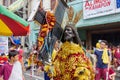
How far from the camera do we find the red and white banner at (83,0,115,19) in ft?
56.0

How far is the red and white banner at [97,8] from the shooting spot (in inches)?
672

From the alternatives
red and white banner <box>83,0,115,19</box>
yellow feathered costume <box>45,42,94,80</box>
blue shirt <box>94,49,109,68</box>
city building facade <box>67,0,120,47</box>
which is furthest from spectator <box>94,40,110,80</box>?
red and white banner <box>83,0,115,19</box>

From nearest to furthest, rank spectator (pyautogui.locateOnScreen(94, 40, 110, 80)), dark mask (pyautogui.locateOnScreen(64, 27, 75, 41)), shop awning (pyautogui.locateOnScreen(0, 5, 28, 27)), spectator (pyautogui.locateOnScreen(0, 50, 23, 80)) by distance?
dark mask (pyautogui.locateOnScreen(64, 27, 75, 41))
shop awning (pyautogui.locateOnScreen(0, 5, 28, 27))
spectator (pyautogui.locateOnScreen(0, 50, 23, 80))
spectator (pyautogui.locateOnScreen(94, 40, 110, 80))

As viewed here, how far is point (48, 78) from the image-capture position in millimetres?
5320

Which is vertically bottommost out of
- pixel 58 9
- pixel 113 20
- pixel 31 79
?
pixel 31 79

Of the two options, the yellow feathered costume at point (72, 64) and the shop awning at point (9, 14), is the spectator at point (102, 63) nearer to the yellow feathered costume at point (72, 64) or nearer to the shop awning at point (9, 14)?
the shop awning at point (9, 14)

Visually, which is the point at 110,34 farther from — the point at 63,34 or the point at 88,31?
the point at 63,34

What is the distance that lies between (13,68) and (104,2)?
38.6 ft

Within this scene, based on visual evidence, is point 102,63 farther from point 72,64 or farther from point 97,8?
point 97,8

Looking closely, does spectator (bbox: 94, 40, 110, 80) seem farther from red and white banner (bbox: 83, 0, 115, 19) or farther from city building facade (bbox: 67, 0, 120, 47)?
red and white banner (bbox: 83, 0, 115, 19)

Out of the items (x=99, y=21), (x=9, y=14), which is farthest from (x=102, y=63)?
(x=99, y=21)

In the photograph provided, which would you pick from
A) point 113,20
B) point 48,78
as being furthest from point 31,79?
point 48,78

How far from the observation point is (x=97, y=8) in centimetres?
1808

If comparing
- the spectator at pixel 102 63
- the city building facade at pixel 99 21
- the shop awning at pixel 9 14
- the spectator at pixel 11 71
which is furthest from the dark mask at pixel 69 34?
the city building facade at pixel 99 21
